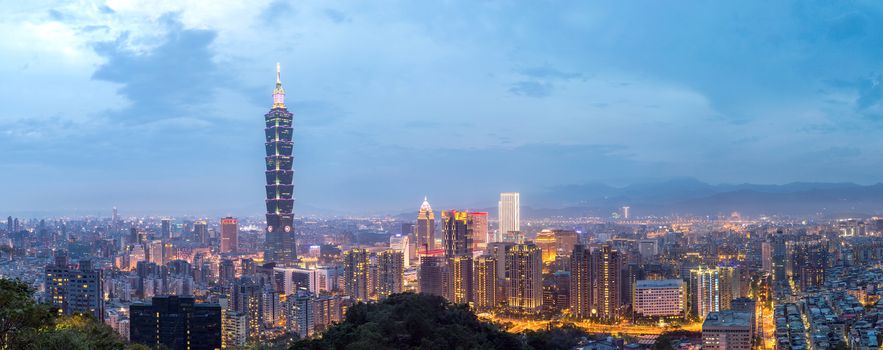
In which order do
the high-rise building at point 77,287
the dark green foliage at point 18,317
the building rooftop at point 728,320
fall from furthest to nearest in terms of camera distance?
the high-rise building at point 77,287 → the building rooftop at point 728,320 → the dark green foliage at point 18,317

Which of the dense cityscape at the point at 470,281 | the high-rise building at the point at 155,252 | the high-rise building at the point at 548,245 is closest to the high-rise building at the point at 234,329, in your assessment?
the dense cityscape at the point at 470,281

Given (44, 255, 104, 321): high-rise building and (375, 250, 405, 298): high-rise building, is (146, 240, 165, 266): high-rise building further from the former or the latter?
(44, 255, 104, 321): high-rise building

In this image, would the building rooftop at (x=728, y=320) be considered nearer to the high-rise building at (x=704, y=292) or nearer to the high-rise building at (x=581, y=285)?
the high-rise building at (x=704, y=292)

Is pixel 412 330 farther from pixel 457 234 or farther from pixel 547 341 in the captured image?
pixel 457 234

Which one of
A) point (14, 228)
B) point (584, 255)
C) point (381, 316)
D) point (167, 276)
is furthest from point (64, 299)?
point (14, 228)

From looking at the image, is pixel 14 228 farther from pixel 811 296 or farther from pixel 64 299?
pixel 811 296

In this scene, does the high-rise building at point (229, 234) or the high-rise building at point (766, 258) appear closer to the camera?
the high-rise building at point (766, 258)
